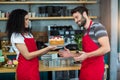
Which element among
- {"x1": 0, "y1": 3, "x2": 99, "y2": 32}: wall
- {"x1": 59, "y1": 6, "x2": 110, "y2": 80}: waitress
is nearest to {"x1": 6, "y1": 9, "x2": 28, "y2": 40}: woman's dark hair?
{"x1": 59, "y1": 6, "x2": 110, "y2": 80}: waitress

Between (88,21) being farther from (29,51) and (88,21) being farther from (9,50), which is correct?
(9,50)

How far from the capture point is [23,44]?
2328 mm

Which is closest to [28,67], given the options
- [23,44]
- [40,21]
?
[23,44]

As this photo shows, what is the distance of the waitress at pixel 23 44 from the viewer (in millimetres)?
2333

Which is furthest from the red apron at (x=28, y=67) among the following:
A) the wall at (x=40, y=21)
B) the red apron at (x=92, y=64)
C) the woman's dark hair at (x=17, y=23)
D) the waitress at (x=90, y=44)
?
the wall at (x=40, y=21)

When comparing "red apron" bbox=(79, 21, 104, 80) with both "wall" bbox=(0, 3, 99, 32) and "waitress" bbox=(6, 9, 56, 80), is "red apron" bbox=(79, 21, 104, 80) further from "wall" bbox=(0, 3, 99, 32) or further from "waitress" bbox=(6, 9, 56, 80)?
"wall" bbox=(0, 3, 99, 32)

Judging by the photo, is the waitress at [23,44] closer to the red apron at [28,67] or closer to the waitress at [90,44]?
the red apron at [28,67]

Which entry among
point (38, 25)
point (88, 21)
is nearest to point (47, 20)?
point (38, 25)

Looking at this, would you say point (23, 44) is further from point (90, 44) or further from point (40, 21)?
point (40, 21)

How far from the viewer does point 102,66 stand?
8.06 ft

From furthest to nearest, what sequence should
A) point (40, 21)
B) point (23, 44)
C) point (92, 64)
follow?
point (40, 21) < point (92, 64) < point (23, 44)

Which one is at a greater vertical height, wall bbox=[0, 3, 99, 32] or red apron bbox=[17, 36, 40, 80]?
wall bbox=[0, 3, 99, 32]

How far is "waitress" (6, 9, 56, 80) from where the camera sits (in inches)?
91.8

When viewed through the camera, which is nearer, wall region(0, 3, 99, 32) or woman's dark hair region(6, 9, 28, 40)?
woman's dark hair region(6, 9, 28, 40)
